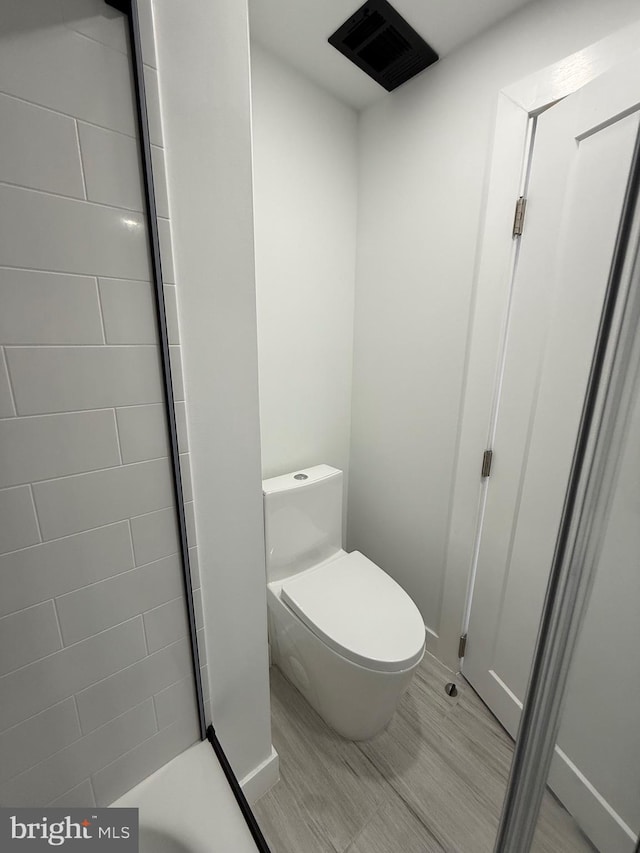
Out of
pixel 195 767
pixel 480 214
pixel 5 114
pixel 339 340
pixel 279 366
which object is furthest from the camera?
pixel 339 340

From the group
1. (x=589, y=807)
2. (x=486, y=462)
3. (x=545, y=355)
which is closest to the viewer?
(x=589, y=807)

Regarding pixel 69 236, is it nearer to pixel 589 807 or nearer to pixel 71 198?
pixel 71 198

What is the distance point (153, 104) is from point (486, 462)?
1.24 m

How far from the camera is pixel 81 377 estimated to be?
0.61 meters

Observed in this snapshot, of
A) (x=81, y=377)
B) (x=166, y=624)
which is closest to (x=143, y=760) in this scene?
(x=166, y=624)

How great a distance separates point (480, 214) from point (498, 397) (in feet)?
1.92

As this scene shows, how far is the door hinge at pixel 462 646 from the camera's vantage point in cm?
138

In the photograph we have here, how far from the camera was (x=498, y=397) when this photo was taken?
45.2 inches

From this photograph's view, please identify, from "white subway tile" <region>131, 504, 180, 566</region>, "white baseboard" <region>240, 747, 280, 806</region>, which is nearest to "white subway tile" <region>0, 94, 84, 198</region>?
"white subway tile" <region>131, 504, 180, 566</region>

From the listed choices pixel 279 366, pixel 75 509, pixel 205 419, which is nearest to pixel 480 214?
pixel 279 366

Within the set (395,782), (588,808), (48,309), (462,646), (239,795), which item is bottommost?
(395,782)

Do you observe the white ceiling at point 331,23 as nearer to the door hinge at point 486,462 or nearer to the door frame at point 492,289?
the door frame at point 492,289

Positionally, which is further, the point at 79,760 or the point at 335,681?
the point at 335,681

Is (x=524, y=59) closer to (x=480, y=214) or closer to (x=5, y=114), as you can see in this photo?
(x=480, y=214)
